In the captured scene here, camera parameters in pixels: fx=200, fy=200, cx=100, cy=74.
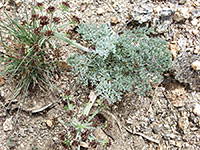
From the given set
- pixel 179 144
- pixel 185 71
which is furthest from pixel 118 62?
pixel 179 144

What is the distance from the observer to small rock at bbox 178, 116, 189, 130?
329cm

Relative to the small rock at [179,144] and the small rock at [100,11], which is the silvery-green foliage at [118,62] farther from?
the small rock at [179,144]

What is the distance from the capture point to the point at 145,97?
3383mm

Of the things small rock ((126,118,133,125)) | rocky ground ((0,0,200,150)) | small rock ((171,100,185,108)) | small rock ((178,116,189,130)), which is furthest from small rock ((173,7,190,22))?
small rock ((126,118,133,125))

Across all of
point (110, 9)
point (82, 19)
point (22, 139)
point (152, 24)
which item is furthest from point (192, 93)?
point (22, 139)

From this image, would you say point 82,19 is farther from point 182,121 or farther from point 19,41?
point 182,121

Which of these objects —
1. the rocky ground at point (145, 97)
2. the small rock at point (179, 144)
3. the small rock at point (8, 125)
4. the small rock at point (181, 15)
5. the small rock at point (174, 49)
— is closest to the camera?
the small rock at point (8, 125)

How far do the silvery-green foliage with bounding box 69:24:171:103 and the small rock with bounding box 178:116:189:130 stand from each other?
2.76ft

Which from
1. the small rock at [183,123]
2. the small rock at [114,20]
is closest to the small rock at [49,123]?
the small rock at [114,20]

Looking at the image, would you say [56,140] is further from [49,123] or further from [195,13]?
[195,13]

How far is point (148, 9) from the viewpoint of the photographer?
3.36 meters

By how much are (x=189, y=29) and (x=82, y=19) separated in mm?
1912

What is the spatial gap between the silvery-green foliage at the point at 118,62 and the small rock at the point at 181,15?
2.52ft

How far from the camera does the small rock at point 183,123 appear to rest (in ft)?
10.8
